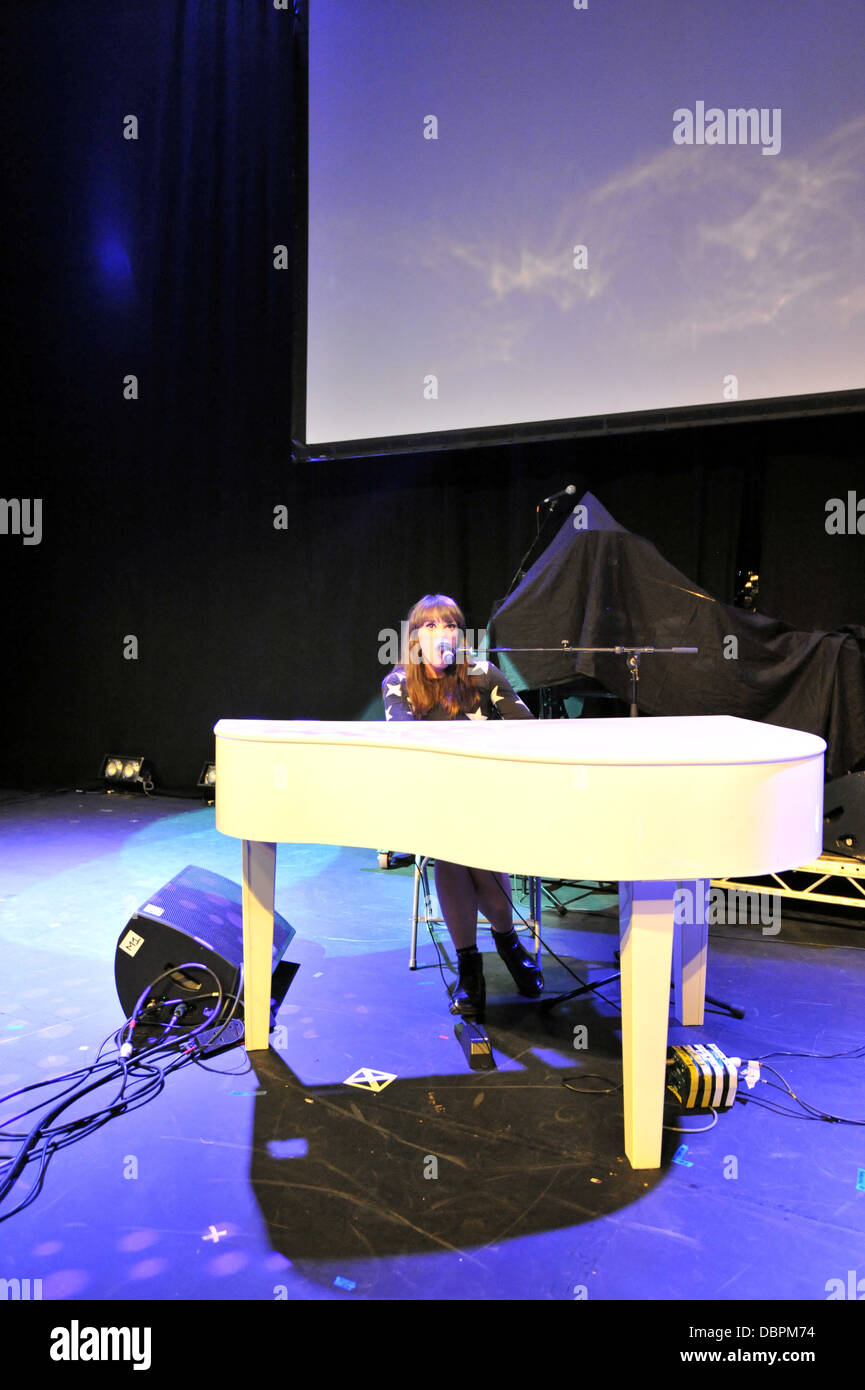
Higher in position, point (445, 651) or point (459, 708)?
point (445, 651)

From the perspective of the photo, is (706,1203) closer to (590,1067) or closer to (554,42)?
(590,1067)

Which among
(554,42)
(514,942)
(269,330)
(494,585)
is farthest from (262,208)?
(514,942)

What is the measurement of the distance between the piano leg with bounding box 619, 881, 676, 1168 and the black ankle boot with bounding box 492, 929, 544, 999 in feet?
2.82

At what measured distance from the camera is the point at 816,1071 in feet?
6.44

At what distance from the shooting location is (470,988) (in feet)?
7.43

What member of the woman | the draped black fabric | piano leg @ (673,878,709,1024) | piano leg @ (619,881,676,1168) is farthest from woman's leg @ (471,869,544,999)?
the draped black fabric

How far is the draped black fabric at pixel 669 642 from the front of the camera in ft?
10.5

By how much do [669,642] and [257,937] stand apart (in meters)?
2.17

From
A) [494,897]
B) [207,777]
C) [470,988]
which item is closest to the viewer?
[470,988]

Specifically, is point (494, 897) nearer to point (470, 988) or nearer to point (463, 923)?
point (463, 923)

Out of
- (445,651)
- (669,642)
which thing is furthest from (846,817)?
(445,651)

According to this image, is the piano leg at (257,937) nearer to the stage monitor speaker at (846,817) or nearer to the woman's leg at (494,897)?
the woman's leg at (494,897)

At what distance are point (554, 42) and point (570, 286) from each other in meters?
1.11

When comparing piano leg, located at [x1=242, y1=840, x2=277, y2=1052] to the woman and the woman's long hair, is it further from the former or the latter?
the woman's long hair
